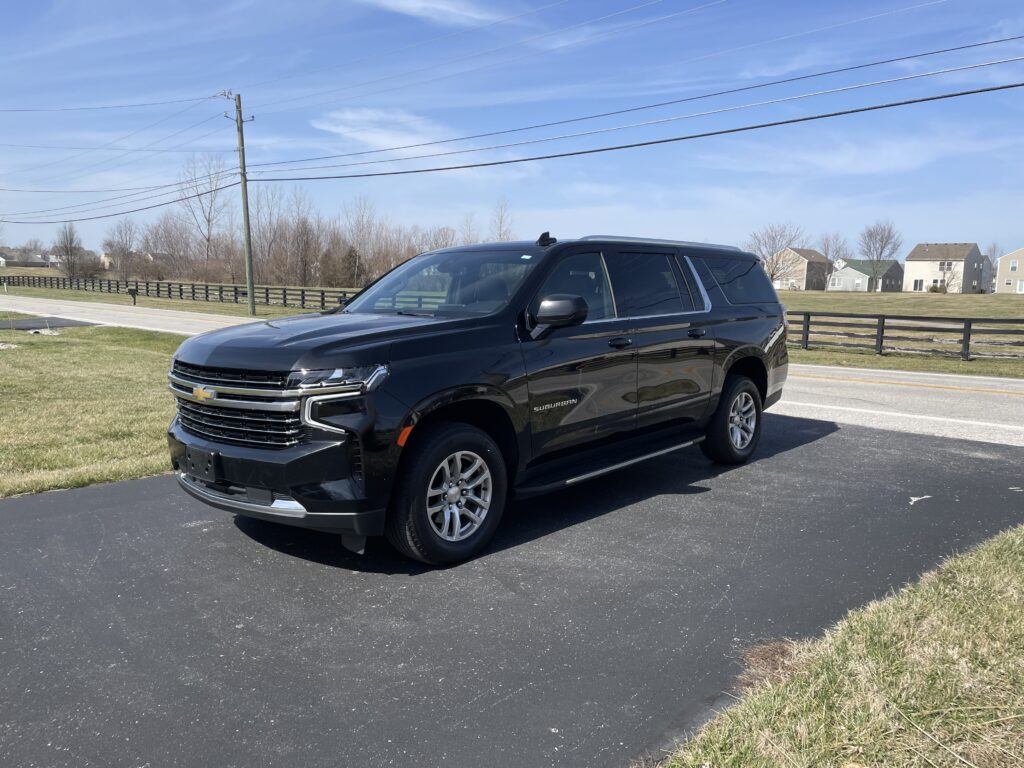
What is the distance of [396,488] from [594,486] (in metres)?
2.57

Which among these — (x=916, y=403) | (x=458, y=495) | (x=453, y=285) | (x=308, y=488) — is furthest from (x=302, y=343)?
(x=916, y=403)

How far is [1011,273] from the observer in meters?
104

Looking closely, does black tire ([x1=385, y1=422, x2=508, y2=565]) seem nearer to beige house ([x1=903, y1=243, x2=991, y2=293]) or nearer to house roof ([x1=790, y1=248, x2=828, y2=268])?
beige house ([x1=903, y1=243, x2=991, y2=293])

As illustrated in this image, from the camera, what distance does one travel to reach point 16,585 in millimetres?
4270

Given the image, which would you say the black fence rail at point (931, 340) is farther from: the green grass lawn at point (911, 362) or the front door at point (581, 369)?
the front door at point (581, 369)

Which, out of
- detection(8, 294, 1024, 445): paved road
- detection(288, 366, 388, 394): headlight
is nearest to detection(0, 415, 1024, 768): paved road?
detection(288, 366, 388, 394): headlight

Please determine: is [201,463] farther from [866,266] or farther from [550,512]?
[866,266]

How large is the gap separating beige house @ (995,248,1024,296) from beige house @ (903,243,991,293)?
432 cm

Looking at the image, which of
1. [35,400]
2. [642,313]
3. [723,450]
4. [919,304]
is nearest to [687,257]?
[642,313]

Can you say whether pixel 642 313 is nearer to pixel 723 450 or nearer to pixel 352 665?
pixel 723 450

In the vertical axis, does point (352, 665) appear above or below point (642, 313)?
below

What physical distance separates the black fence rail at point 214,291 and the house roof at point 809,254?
8132 centimetres

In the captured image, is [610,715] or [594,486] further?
[594,486]

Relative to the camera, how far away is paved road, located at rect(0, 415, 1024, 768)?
294 centimetres
